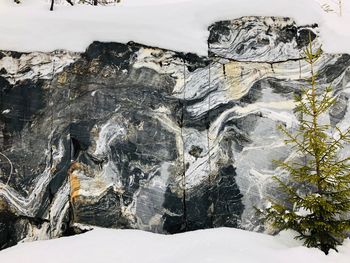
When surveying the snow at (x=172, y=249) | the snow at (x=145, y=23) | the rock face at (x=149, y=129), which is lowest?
the snow at (x=172, y=249)

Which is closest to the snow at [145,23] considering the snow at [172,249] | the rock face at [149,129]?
the rock face at [149,129]

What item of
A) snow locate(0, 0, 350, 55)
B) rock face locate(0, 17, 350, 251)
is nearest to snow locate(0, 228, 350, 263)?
rock face locate(0, 17, 350, 251)

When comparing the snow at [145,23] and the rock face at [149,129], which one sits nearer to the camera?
the rock face at [149,129]

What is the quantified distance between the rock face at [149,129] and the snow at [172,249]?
0.29 m

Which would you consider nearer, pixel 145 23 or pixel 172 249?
pixel 172 249

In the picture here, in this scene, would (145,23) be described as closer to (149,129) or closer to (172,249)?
(149,129)

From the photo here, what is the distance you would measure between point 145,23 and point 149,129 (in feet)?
5.94

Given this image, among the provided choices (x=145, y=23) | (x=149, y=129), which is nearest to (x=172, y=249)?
(x=149, y=129)

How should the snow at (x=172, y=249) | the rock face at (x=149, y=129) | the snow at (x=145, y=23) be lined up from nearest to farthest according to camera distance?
the snow at (x=172, y=249), the rock face at (x=149, y=129), the snow at (x=145, y=23)

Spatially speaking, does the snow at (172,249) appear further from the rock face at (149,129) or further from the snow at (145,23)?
the snow at (145,23)

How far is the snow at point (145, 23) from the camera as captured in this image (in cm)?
631

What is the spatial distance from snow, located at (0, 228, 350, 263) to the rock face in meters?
0.29

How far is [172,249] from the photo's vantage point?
5379 millimetres

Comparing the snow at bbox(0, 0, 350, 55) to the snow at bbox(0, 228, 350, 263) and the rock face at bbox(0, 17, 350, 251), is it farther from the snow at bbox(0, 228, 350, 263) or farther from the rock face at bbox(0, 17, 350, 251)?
the snow at bbox(0, 228, 350, 263)
